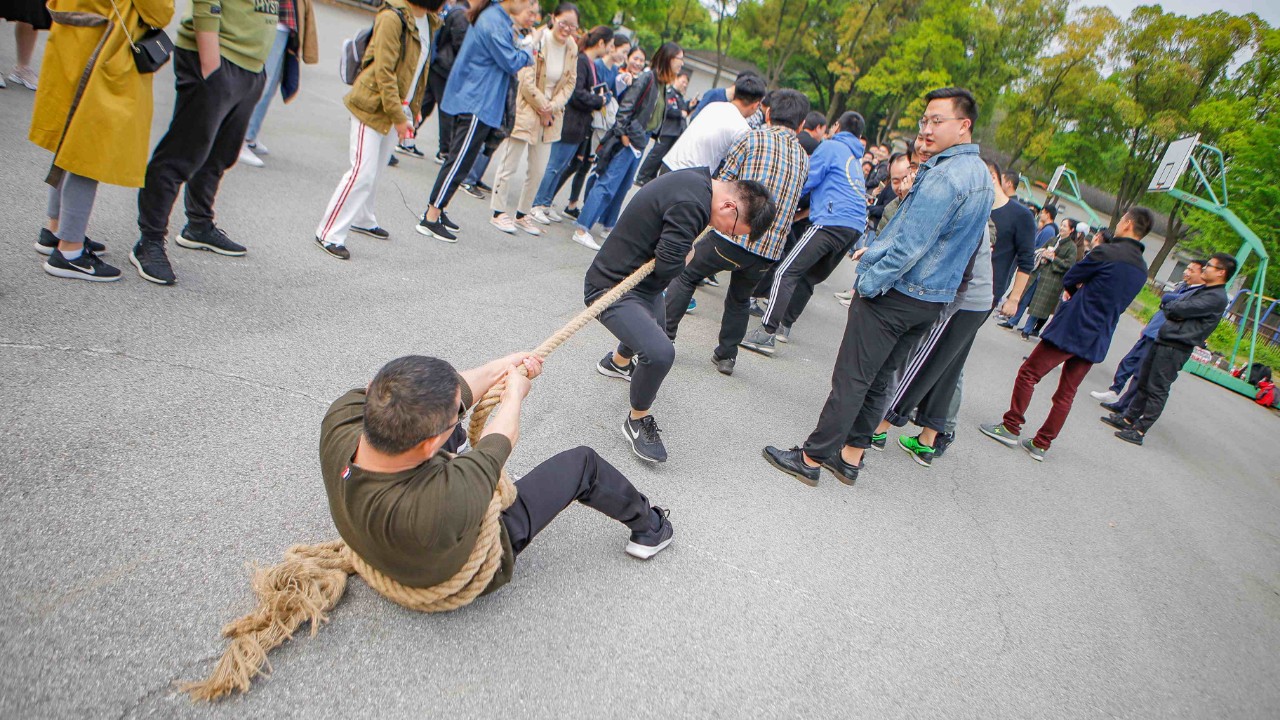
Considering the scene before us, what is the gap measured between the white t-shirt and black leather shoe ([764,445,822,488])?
7.90ft

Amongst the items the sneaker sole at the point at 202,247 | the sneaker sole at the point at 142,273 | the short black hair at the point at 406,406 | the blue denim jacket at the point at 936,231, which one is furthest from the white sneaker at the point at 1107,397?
the sneaker sole at the point at 142,273

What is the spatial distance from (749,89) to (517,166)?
2578 mm

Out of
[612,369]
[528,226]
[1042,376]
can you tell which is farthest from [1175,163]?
[612,369]

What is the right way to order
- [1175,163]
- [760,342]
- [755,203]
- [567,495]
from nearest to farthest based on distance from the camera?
[567,495] → [755,203] → [760,342] → [1175,163]

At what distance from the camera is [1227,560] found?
4781 millimetres

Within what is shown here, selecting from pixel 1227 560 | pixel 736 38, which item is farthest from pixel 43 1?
pixel 736 38

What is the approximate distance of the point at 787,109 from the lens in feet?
15.9

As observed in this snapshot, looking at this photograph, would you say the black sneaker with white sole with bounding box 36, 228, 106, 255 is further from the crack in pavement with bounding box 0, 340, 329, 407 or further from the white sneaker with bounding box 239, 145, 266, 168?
the white sneaker with bounding box 239, 145, 266, 168

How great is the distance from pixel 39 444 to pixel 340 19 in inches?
813

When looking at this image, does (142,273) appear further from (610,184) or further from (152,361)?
(610,184)

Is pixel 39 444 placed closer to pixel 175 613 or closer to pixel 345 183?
pixel 175 613

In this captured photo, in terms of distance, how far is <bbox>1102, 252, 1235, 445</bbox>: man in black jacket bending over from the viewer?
623cm

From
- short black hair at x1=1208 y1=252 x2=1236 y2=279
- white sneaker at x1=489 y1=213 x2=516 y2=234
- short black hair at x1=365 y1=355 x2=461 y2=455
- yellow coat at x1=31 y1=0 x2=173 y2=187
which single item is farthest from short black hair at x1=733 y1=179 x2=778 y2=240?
short black hair at x1=1208 y1=252 x2=1236 y2=279

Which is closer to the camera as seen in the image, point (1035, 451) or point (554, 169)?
point (1035, 451)
